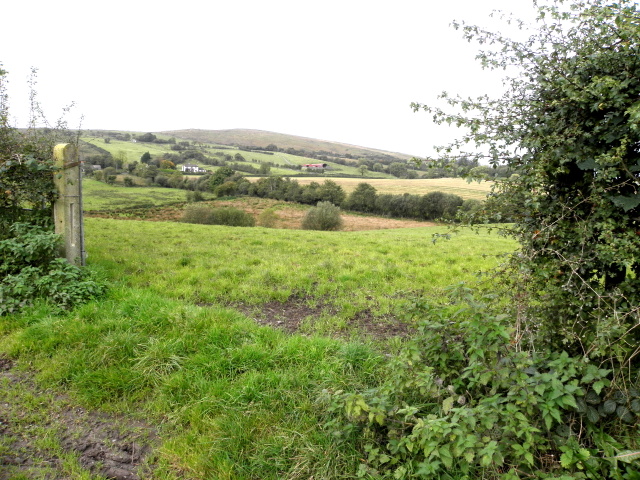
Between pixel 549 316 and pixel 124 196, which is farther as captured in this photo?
pixel 124 196

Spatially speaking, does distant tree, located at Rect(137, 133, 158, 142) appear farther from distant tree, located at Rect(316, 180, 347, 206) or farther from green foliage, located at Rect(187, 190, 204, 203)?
distant tree, located at Rect(316, 180, 347, 206)

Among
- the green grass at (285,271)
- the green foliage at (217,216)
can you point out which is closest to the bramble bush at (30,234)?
the green grass at (285,271)

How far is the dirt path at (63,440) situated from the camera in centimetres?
312

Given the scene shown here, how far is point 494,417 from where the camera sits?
8.38ft

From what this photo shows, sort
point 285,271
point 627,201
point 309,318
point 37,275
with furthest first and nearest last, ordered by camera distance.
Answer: point 285,271 < point 37,275 < point 309,318 < point 627,201

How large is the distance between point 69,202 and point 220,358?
185 inches

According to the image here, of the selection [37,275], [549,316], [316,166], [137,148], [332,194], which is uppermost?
[137,148]

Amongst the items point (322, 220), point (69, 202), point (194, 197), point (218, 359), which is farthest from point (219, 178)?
point (218, 359)

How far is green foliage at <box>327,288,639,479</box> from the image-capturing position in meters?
2.47

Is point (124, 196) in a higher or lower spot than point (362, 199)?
lower

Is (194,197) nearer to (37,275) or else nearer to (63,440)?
(37,275)

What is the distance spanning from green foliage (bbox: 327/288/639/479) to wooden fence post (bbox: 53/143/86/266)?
6.19 metres

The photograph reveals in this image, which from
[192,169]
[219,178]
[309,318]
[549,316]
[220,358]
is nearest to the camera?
[549,316]

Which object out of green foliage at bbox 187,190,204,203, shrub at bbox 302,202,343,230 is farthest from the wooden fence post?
green foliage at bbox 187,190,204,203
